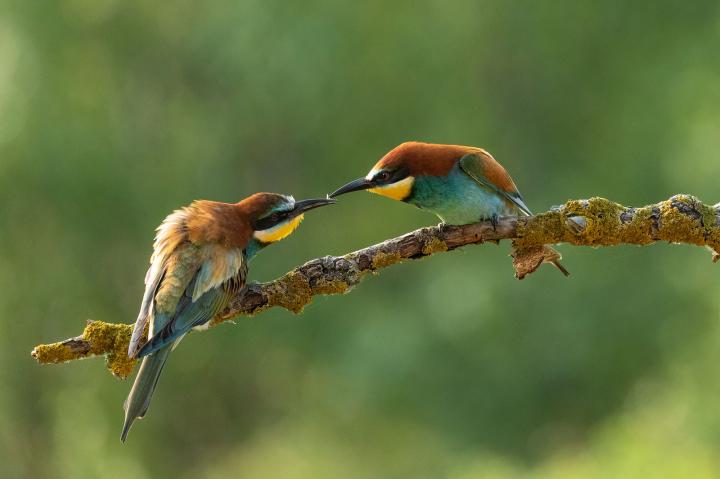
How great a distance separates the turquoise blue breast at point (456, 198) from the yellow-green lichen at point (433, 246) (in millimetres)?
317

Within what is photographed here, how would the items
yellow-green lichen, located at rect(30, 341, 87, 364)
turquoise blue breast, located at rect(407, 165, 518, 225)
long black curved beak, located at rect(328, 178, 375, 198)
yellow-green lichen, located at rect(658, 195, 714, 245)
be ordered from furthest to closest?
long black curved beak, located at rect(328, 178, 375, 198) → turquoise blue breast, located at rect(407, 165, 518, 225) → yellow-green lichen, located at rect(658, 195, 714, 245) → yellow-green lichen, located at rect(30, 341, 87, 364)

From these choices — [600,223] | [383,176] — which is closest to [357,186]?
[383,176]

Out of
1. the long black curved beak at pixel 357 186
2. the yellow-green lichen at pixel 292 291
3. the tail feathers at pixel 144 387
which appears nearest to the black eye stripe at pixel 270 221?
the long black curved beak at pixel 357 186

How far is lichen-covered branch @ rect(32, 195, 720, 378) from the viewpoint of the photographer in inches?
125

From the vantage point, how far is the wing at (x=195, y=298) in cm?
326

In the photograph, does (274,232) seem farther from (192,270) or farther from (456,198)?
(456,198)

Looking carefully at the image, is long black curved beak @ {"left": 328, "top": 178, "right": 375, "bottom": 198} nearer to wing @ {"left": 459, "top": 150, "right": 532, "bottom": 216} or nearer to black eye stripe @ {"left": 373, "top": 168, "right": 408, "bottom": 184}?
black eye stripe @ {"left": 373, "top": 168, "right": 408, "bottom": 184}

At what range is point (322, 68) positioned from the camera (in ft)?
47.6

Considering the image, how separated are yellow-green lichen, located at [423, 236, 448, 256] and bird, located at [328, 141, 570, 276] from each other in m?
0.30

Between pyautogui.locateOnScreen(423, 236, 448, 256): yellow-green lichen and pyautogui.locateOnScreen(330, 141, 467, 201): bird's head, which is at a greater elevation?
pyautogui.locateOnScreen(330, 141, 467, 201): bird's head

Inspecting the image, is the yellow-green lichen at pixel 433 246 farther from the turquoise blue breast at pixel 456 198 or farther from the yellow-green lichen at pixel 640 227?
the yellow-green lichen at pixel 640 227

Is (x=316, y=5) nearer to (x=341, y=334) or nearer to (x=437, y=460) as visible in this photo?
(x=341, y=334)

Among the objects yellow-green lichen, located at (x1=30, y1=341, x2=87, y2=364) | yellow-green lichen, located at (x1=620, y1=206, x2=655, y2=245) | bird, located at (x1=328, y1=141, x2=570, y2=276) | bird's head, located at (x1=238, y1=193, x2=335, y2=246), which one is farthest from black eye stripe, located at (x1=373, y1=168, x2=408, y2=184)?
yellow-green lichen, located at (x1=30, y1=341, x2=87, y2=364)

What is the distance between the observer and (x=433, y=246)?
128 inches
